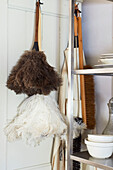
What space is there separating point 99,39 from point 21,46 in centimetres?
54

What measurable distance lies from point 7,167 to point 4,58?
26.4 inches

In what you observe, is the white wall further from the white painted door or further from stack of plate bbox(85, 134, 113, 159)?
stack of plate bbox(85, 134, 113, 159)

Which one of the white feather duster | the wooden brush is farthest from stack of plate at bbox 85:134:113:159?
the wooden brush

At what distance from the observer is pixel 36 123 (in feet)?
5.51

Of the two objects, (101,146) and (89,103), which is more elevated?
(89,103)

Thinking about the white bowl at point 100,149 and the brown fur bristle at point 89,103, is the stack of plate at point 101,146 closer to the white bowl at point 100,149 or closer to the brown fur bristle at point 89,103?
the white bowl at point 100,149

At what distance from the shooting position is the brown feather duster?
1.66 meters

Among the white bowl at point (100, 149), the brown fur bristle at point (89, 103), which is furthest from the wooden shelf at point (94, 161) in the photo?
the brown fur bristle at point (89, 103)

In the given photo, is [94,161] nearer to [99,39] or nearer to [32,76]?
[32,76]

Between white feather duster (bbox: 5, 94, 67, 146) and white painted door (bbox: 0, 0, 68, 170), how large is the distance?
11cm

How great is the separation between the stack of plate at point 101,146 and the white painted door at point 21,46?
448 millimetres

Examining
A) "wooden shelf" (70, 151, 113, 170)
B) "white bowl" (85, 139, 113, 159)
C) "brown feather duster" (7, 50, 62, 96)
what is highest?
"brown feather duster" (7, 50, 62, 96)

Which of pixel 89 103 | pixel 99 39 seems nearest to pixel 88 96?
pixel 89 103

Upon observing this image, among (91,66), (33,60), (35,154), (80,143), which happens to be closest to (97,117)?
(80,143)
